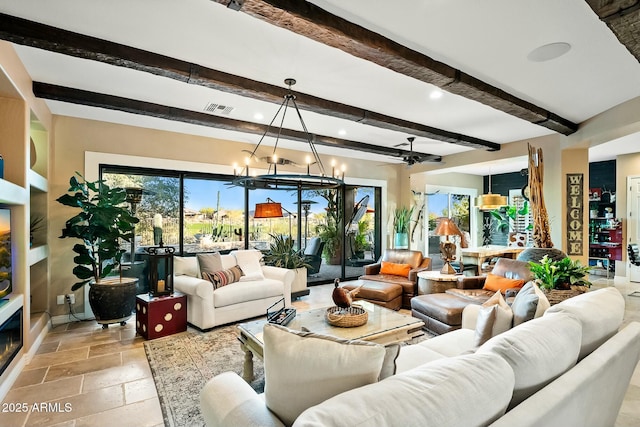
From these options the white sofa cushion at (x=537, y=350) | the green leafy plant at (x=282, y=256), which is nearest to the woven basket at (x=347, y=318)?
the white sofa cushion at (x=537, y=350)

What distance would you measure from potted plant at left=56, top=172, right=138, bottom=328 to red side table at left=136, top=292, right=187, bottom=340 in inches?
14.3

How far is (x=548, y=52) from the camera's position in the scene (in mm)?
2662

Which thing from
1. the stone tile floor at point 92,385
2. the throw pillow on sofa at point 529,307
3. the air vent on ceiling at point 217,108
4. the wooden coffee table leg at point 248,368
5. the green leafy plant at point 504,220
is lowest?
the stone tile floor at point 92,385

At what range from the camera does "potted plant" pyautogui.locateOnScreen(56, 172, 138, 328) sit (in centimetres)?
388

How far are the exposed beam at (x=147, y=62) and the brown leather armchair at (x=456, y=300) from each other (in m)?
2.40

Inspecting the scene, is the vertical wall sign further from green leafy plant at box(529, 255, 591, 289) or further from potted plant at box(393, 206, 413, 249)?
potted plant at box(393, 206, 413, 249)

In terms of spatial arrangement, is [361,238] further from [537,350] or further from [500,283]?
[537,350]

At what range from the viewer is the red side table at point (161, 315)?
3.67 meters

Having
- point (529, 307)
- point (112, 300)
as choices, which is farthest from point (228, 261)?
point (529, 307)

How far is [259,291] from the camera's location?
14.5 feet

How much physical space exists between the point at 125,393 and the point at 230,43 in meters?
2.88

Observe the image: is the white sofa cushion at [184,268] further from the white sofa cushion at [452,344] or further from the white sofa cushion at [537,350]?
the white sofa cushion at [537,350]

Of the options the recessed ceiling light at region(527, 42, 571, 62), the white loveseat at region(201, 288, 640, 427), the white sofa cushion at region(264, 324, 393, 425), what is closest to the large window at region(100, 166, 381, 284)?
the recessed ceiling light at region(527, 42, 571, 62)

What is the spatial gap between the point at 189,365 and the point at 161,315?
98 centimetres
